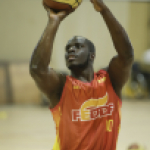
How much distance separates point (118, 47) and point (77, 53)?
0.23m

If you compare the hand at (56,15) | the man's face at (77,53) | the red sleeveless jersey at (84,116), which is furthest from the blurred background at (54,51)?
the hand at (56,15)

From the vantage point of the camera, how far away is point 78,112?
1116mm

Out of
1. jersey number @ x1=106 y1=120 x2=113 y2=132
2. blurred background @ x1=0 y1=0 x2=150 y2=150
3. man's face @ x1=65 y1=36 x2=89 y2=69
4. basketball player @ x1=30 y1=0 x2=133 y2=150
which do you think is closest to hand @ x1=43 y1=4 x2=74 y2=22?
basketball player @ x1=30 y1=0 x2=133 y2=150

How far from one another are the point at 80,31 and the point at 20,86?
5.42 ft

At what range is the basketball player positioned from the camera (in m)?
1.08

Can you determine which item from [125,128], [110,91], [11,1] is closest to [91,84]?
[110,91]

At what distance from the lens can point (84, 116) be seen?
1.12 m

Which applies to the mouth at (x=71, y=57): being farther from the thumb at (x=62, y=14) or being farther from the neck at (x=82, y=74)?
the thumb at (x=62, y=14)

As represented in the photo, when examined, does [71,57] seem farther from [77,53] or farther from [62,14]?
[62,14]

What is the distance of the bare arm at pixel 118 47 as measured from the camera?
1.07m

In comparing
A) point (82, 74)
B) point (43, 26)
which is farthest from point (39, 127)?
point (82, 74)

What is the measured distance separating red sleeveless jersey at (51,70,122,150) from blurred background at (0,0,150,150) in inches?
77.7

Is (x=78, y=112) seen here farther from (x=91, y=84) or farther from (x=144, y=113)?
(x=144, y=113)

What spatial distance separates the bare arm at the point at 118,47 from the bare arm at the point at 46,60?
22 centimetres
